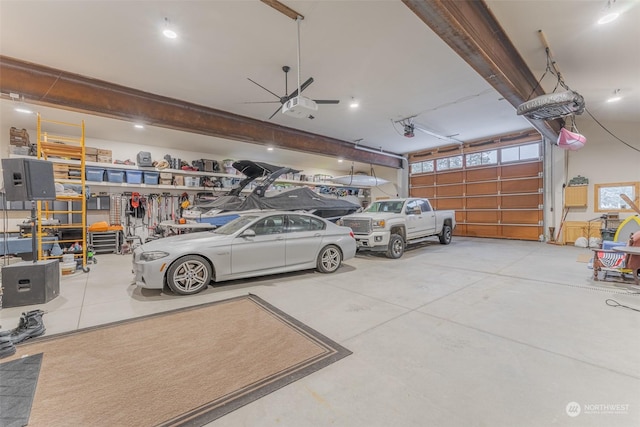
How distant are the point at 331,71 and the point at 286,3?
1827 millimetres

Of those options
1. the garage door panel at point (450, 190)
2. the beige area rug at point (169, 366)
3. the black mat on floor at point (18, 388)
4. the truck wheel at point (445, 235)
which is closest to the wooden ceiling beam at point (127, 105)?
the beige area rug at point (169, 366)

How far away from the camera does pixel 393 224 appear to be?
6.72 m

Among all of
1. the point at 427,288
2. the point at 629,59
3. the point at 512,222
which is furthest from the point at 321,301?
the point at 512,222

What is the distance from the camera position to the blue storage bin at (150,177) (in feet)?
28.6

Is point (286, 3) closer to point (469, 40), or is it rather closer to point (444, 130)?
point (469, 40)

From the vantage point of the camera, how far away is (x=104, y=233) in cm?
773

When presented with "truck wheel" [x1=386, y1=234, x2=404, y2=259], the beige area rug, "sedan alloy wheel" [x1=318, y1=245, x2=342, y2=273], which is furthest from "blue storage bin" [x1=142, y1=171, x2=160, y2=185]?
"truck wheel" [x1=386, y1=234, x2=404, y2=259]

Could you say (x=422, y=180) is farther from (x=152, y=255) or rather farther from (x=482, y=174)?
(x=152, y=255)

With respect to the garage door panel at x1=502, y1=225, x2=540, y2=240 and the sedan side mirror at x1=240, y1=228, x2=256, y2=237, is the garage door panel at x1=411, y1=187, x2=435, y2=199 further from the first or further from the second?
the sedan side mirror at x1=240, y1=228, x2=256, y2=237

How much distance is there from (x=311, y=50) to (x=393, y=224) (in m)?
4.34

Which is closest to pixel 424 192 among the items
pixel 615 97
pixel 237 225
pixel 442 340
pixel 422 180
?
pixel 422 180

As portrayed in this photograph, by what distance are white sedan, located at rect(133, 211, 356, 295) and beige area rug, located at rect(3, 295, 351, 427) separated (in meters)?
0.85

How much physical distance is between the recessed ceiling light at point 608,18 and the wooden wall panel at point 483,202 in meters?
8.45

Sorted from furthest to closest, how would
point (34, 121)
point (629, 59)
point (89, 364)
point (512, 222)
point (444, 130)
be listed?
point (512, 222) → point (444, 130) → point (34, 121) → point (629, 59) → point (89, 364)
